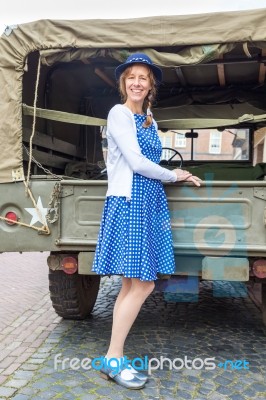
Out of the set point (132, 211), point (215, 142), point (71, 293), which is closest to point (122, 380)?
point (132, 211)

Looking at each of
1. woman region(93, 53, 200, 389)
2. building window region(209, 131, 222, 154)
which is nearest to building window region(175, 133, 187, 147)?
building window region(209, 131, 222, 154)

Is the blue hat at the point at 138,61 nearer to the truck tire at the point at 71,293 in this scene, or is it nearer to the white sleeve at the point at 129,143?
the white sleeve at the point at 129,143

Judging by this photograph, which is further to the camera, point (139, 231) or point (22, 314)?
point (22, 314)

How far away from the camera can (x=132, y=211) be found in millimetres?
2951

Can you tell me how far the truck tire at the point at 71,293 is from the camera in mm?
4102

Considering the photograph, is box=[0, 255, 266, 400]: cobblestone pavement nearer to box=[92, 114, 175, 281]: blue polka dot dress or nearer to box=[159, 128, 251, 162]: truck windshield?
box=[92, 114, 175, 281]: blue polka dot dress

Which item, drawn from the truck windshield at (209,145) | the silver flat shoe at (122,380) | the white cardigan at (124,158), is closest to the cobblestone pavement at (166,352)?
the silver flat shoe at (122,380)

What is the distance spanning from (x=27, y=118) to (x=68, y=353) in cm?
198

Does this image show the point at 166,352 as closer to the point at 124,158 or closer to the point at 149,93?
the point at 124,158

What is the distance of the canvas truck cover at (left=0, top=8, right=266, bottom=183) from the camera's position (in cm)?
311

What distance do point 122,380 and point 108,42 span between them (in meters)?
2.29

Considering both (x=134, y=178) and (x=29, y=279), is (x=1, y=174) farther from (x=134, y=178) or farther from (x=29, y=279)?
(x=29, y=279)

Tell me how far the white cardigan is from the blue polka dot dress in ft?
0.19

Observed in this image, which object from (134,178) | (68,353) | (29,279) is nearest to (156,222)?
(134,178)
